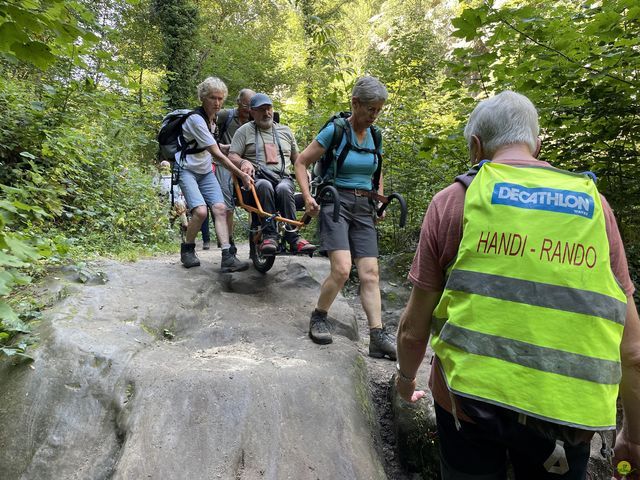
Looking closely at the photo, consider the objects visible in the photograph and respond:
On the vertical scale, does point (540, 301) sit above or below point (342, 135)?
below

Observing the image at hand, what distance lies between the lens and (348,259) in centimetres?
340

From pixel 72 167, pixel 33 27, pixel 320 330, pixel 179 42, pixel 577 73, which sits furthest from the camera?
pixel 179 42

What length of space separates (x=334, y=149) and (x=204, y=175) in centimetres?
208

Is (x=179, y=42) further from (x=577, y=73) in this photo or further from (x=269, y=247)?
(x=577, y=73)

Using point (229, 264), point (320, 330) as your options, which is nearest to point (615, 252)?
point (320, 330)

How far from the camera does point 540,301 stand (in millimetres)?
1123

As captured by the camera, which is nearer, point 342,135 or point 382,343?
point 342,135

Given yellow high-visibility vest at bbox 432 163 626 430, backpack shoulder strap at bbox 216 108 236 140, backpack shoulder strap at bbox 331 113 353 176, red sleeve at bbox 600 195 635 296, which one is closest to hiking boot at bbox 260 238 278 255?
backpack shoulder strap at bbox 331 113 353 176

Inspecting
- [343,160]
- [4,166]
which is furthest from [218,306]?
[4,166]

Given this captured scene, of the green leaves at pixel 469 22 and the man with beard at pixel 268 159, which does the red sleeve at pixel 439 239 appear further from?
the man with beard at pixel 268 159

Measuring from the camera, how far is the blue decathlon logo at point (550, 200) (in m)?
1.15

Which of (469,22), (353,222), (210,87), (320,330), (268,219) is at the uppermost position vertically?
(469,22)

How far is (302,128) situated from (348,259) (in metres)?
6.78

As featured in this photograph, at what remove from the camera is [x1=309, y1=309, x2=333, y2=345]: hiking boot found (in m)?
3.49
